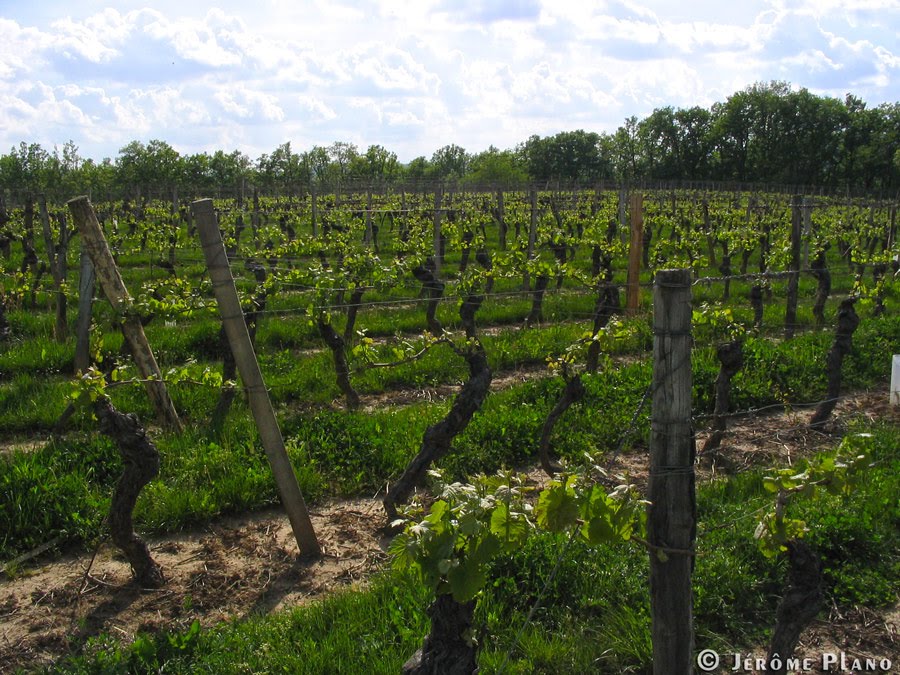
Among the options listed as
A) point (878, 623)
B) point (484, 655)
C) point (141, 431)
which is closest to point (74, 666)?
point (141, 431)

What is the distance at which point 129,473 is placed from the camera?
427cm

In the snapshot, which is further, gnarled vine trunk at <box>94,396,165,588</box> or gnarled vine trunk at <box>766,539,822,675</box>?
gnarled vine trunk at <box>94,396,165,588</box>

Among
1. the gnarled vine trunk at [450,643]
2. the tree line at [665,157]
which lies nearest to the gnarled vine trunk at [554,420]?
the gnarled vine trunk at [450,643]

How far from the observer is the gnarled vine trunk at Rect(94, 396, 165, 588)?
4184 mm

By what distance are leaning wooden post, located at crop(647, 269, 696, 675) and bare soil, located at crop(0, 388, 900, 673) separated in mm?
1395

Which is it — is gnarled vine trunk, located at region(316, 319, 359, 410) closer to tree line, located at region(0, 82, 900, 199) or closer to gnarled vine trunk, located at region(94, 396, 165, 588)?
gnarled vine trunk, located at region(94, 396, 165, 588)

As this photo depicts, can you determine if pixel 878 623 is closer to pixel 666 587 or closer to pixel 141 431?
pixel 666 587

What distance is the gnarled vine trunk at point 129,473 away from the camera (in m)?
4.18

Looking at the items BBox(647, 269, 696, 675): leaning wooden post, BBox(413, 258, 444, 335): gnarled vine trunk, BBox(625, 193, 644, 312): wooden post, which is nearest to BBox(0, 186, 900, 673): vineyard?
BBox(647, 269, 696, 675): leaning wooden post

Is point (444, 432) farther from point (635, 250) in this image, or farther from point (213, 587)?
point (635, 250)

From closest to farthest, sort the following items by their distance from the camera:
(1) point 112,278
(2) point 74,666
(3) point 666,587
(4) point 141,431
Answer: (3) point 666,587
(2) point 74,666
(4) point 141,431
(1) point 112,278

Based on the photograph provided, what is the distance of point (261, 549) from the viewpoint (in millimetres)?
Result: 4855

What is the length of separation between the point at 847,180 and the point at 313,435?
72990mm

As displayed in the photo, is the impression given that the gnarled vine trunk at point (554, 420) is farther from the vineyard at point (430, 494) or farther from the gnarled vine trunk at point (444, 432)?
the gnarled vine trunk at point (444, 432)
